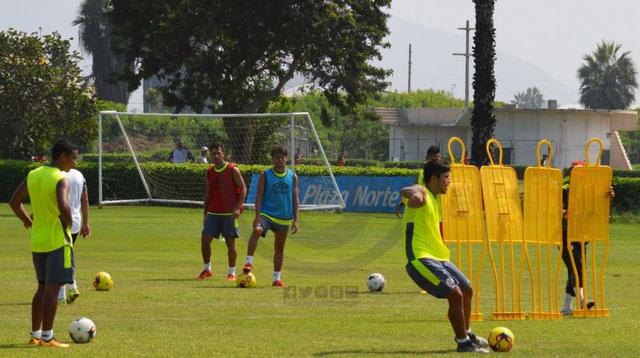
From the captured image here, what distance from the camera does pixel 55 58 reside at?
51.5m

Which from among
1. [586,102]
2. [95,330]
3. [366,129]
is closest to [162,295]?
[95,330]

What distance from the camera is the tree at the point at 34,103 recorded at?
4925 cm

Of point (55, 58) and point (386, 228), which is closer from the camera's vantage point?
point (386, 228)

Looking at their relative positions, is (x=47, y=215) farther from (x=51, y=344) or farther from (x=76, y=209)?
(x=76, y=209)

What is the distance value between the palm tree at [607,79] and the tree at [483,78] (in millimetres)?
99575

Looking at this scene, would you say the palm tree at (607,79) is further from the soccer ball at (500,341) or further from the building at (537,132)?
the soccer ball at (500,341)

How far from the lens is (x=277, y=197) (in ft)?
60.6

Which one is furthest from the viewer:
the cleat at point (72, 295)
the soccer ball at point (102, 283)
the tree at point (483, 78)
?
the tree at point (483, 78)

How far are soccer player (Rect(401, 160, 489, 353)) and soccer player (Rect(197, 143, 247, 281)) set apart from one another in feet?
24.2

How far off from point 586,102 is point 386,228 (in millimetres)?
107540

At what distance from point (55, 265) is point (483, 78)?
27.4 meters

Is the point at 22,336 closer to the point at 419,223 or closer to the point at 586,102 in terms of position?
the point at 419,223

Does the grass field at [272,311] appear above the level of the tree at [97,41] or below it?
below

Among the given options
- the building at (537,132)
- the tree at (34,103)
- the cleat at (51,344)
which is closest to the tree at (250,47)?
the tree at (34,103)
